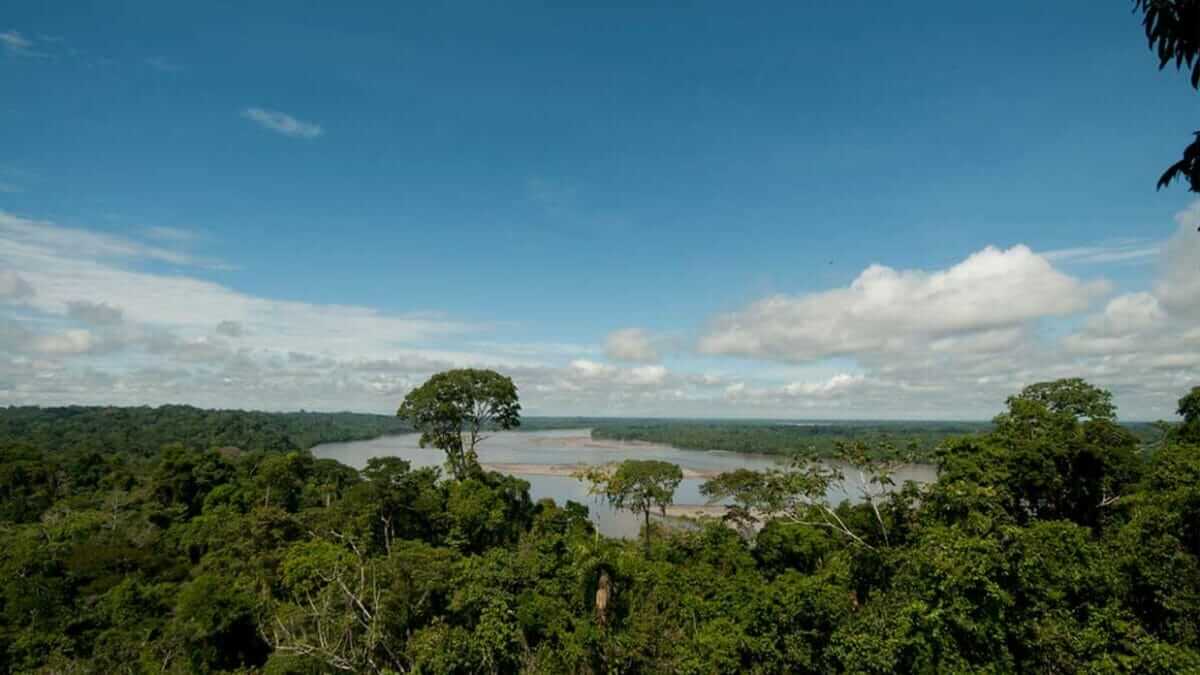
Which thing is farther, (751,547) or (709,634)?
(751,547)

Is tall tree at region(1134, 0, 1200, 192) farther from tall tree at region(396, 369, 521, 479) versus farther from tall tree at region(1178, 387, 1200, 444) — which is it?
tall tree at region(396, 369, 521, 479)

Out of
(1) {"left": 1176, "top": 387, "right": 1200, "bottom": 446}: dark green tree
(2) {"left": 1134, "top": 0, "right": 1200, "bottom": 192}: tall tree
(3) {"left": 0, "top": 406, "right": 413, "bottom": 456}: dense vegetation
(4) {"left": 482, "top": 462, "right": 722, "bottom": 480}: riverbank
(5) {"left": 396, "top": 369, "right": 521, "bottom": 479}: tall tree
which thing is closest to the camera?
(2) {"left": 1134, "top": 0, "right": 1200, "bottom": 192}: tall tree

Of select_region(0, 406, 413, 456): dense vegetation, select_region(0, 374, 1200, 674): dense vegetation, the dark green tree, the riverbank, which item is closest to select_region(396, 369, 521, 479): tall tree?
select_region(0, 374, 1200, 674): dense vegetation

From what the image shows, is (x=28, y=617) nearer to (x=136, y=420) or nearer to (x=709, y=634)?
(x=709, y=634)

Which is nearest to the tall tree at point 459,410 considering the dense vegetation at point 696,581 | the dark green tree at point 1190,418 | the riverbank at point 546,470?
the dense vegetation at point 696,581

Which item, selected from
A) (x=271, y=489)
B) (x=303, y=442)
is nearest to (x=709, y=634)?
(x=271, y=489)
